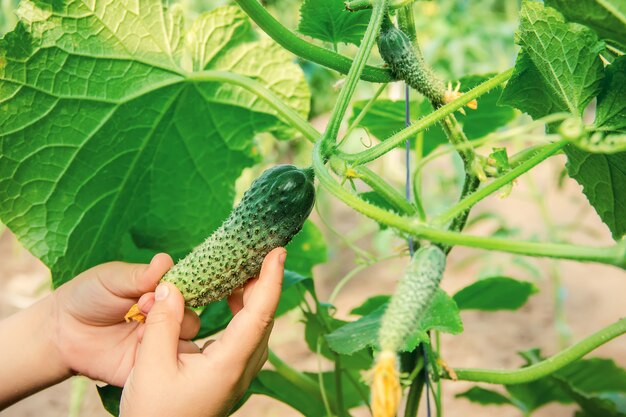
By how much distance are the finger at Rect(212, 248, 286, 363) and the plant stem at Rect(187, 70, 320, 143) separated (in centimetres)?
Answer: 23

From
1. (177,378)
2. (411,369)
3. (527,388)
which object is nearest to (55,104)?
(177,378)

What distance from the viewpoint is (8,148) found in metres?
1.17

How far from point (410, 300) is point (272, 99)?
519 millimetres

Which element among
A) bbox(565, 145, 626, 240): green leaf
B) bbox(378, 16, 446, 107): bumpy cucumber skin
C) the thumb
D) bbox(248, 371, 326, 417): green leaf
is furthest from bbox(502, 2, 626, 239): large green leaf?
bbox(248, 371, 326, 417): green leaf

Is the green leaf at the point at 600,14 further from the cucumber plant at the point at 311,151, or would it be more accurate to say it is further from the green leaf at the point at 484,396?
the green leaf at the point at 484,396

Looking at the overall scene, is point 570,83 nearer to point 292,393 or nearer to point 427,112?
point 427,112

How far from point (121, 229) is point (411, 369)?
24.3 inches

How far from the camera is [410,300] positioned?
0.68 metres

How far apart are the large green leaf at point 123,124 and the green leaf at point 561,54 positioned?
582 mm

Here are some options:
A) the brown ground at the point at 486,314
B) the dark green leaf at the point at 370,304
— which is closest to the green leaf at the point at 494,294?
the dark green leaf at the point at 370,304

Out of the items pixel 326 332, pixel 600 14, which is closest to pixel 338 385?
pixel 326 332

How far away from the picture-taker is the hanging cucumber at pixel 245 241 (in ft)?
3.23

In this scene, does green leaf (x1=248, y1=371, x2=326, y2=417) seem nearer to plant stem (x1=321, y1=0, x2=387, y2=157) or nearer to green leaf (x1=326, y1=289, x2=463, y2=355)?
green leaf (x1=326, y1=289, x2=463, y2=355)

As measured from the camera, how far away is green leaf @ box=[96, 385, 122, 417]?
123 cm
